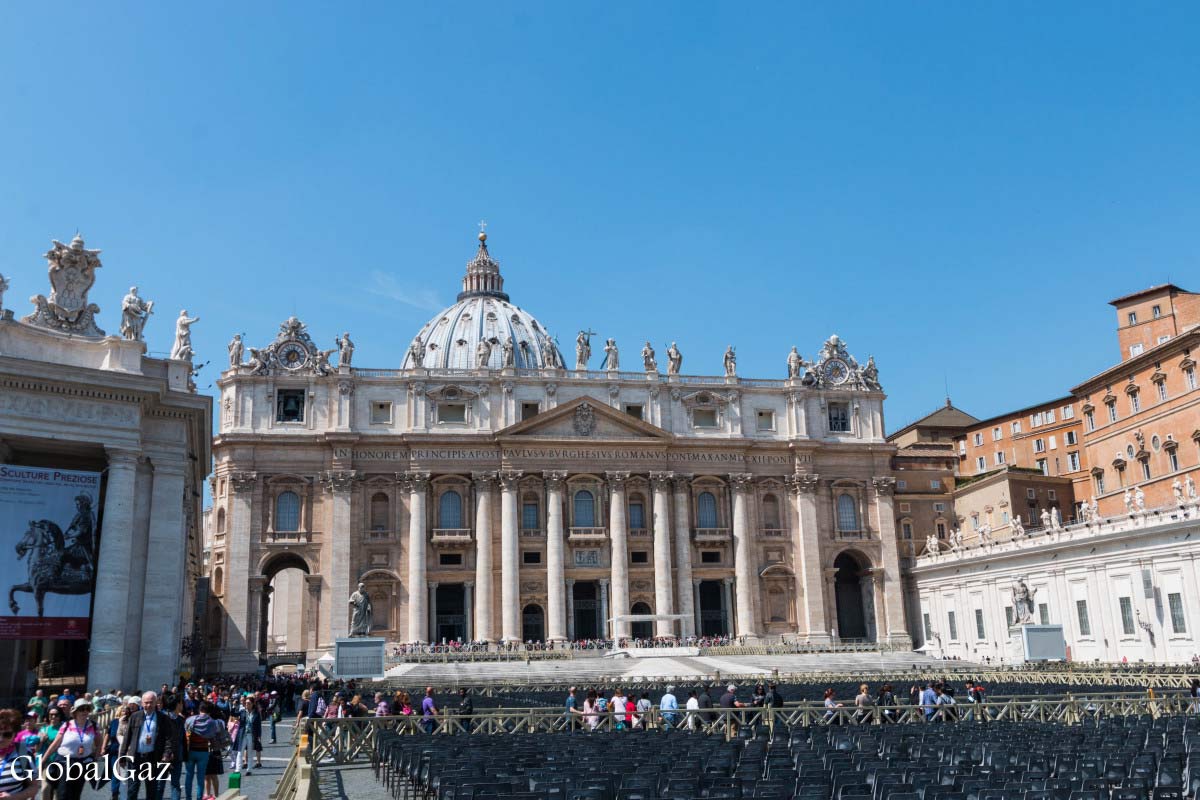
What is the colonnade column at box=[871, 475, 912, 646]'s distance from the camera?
70.0 meters

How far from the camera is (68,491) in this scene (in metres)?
28.6

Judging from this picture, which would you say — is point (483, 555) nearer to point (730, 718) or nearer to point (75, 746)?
point (730, 718)

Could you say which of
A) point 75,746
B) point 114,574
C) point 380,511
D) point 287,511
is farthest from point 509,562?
point 75,746

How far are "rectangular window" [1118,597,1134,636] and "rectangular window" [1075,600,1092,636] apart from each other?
8.41ft

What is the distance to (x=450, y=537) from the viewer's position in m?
65.6

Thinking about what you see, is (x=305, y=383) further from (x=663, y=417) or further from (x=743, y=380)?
(x=743, y=380)

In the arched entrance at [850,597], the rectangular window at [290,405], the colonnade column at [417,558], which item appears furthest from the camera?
the arched entrance at [850,597]

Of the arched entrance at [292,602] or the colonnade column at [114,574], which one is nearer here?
the colonnade column at [114,574]

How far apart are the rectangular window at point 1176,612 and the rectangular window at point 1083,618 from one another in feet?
19.6

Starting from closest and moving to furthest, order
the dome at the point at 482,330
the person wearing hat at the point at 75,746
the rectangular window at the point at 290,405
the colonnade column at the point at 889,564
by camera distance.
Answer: the person wearing hat at the point at 75,746 → the rectangular window at the point at 290,405 → the colonnade column at the point at 889,564 → the dome at the point at 482,330

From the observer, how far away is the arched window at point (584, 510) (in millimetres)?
68000

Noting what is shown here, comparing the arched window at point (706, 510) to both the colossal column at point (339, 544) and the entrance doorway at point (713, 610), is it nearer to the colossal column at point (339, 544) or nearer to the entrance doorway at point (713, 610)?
the entrance doorway at point (713, 610)

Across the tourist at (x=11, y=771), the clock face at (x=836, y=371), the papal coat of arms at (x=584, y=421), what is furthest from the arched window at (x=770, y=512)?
the tourist at (x=11, y=771)

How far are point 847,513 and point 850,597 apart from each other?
6.95 metres
